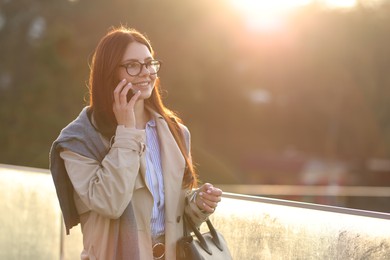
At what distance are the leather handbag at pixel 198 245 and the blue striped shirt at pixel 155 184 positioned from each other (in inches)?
4.1

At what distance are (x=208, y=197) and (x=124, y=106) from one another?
0.49m

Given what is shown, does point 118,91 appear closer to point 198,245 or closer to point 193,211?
point 193,211

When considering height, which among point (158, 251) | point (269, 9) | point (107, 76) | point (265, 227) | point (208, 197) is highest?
point (269, 9)

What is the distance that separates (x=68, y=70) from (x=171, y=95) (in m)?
3.87

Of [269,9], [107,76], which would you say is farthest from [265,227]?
[269,9]

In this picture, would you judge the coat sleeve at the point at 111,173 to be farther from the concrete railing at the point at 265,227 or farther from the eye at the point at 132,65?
the concrete railing at the point at 265,227

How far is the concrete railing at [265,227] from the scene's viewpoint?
10.5ft

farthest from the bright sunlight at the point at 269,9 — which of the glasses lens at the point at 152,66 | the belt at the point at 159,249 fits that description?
the belt at the point at 159,249

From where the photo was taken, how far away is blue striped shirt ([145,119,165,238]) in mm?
3141

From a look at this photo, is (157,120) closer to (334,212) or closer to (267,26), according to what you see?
(334,212)

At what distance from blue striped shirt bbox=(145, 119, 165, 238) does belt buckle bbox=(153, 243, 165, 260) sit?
42 mm

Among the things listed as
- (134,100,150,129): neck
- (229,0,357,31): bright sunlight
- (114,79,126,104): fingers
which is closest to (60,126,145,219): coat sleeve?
(114,79,126,104): fingers

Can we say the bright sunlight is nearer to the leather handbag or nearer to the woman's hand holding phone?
the leather handbag

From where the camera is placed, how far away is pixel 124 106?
3045mm
